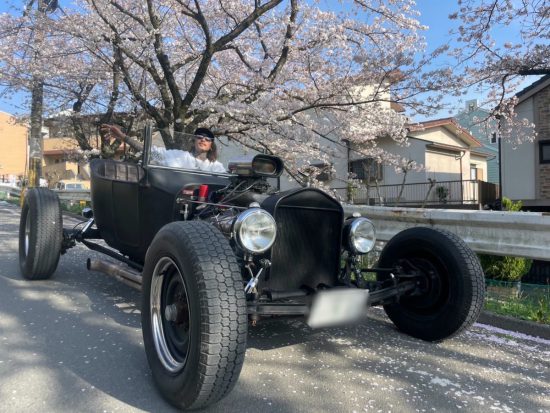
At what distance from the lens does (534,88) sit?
15.0 metres

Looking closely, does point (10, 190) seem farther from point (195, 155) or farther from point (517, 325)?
point (517, 325)

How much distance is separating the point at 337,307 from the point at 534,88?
15538 mm

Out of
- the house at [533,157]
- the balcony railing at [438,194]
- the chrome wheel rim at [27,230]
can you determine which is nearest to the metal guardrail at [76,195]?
the chrome wheel rim at [27,230]

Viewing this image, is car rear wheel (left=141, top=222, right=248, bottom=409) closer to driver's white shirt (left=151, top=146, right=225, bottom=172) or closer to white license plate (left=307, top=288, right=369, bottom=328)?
white license plate (left=307, top=288, right=369, bottom=328)

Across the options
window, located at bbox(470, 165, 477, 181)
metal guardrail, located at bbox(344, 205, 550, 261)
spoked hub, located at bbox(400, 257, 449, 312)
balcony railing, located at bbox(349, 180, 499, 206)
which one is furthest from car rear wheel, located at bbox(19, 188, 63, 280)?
window, located at bbox(470, 165, 477, 181)

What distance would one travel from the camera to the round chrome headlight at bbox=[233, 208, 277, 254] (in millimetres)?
2581

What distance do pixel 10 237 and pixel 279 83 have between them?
6.38 meters

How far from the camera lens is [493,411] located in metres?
2.40

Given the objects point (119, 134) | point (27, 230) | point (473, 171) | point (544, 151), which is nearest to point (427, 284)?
point (119, 134)

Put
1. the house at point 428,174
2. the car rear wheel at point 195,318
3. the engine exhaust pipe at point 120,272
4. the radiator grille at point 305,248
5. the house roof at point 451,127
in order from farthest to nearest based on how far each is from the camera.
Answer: the house roof at point 451,127, the house at point 428,174, the engine exhaust pipe at point 120,272, the radiator grille at point 305,248, the car rear wheel at point 195,318

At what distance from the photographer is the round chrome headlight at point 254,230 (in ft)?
8.47

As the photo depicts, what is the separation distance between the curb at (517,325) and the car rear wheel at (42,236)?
4450 millimetres

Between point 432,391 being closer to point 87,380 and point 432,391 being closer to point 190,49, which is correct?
point 87,380

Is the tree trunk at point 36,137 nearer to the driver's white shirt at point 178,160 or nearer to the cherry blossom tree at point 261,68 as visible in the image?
the cherry blossom tree at point 261,68
